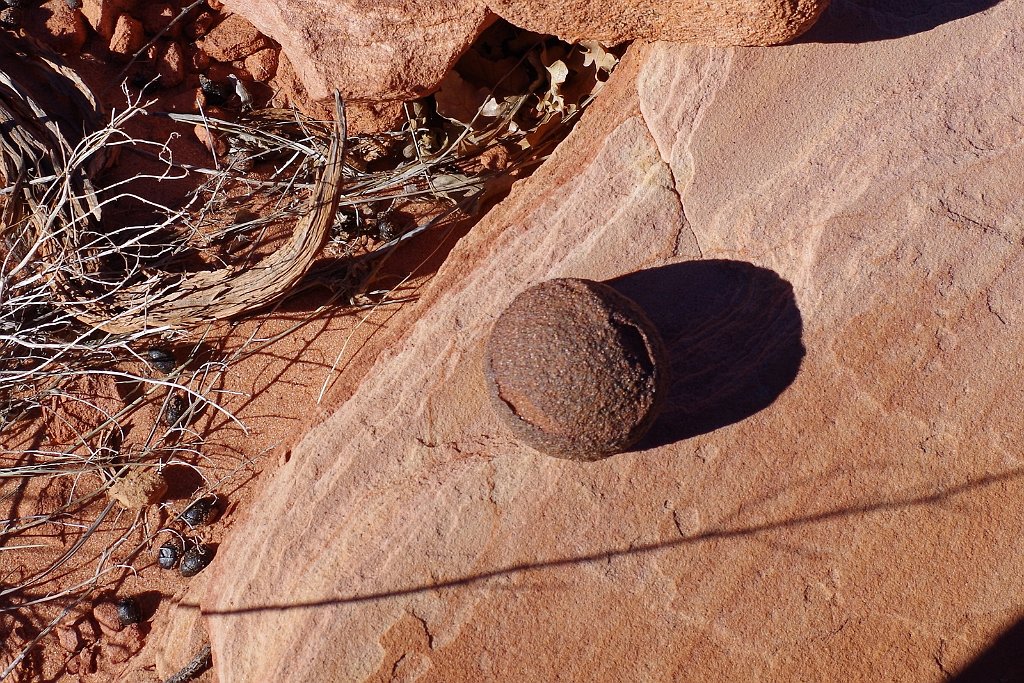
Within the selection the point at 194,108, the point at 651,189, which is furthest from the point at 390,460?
the point at 194,108

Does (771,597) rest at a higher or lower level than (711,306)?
lower

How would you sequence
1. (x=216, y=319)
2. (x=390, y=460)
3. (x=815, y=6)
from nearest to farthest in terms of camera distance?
1. (x=815, y=6)
2. (x=390, y=460)
3. (x=216, y=319)

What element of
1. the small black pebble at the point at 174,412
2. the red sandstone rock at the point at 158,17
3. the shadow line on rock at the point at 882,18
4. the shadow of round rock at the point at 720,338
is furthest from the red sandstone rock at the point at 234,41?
the shadow line on rock at the point at 882,18

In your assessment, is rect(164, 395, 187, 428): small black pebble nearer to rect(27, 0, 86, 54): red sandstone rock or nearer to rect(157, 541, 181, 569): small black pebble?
rect(157, 541, 181, 569): small black pebble

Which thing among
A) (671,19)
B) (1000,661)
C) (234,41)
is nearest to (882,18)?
(671,19)

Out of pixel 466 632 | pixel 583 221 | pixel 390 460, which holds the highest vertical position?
pixel 583 221

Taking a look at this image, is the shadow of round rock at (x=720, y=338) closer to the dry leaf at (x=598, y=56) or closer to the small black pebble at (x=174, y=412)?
the dry leaf at (x=598, y=56)

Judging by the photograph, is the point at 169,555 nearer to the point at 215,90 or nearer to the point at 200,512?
the point at 200,512

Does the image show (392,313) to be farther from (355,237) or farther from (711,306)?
(711,306)
